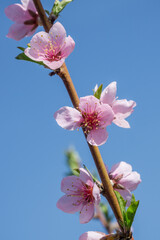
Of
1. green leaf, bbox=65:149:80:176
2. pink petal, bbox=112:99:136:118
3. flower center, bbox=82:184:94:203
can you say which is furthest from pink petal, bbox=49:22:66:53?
green leaf, bbox=65:149:80:176

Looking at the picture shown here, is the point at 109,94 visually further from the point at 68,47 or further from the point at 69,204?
the point at 69,204

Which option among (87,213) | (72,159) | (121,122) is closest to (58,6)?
(121,122)

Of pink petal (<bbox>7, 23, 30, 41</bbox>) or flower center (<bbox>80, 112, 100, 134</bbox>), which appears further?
pink petal (<bbox>7, 23, 30, 41</bbox>)

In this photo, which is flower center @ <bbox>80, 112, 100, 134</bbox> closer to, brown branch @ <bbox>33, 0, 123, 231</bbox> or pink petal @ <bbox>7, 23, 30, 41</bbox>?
brown branch @ <bbox>33, 0, 123, 231</bbox>

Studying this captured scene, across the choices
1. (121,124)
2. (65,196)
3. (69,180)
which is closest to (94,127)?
(121,124)

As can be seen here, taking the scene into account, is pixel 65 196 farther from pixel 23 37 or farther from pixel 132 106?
pixel 23 37
